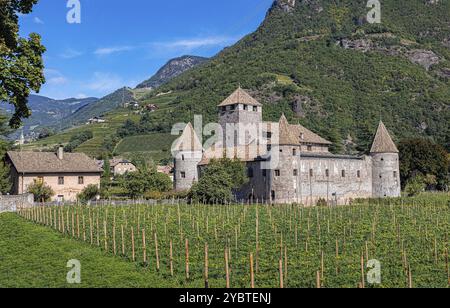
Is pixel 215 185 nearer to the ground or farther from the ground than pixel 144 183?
nearer to the ground

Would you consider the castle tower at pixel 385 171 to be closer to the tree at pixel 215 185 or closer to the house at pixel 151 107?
the tree at pixel 215 185

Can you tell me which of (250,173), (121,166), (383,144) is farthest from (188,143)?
(121,166)

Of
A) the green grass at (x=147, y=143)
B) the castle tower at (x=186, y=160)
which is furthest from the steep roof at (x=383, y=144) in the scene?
the green grass at (x=147, y=143)

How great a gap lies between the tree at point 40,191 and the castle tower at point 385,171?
37.9 meters

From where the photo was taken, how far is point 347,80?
15850 cm

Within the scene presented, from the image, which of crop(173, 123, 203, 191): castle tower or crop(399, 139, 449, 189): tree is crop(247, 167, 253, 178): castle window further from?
crop(399, 139, 449, 189): tree

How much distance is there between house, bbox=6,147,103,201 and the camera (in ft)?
193

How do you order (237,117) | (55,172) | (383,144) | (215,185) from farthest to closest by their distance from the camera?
(237,117) → (383,144) → (55,172) → (215,185)

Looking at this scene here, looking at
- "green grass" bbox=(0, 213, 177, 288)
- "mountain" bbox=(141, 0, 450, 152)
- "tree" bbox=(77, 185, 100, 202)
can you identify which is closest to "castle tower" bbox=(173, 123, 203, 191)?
"tree" bbox=(77, 185, 100, 202)

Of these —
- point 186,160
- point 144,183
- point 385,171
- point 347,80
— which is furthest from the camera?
point 347,80

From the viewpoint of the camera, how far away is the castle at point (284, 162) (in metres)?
57.3

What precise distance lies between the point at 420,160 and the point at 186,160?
33.9 m

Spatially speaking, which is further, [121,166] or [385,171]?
[121,166]

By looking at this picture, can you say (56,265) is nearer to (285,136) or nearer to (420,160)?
(285,136)
